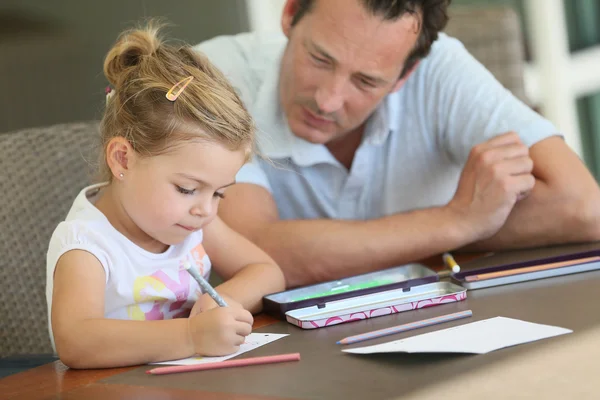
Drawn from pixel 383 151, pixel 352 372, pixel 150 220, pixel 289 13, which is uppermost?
pixel 289 13

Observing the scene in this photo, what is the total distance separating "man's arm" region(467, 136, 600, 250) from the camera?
1678 millimetres

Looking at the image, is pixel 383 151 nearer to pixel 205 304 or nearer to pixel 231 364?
pixel 205 304

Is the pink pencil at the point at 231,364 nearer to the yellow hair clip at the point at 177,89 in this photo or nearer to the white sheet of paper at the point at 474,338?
the white sheet of paper at the point at 474,338

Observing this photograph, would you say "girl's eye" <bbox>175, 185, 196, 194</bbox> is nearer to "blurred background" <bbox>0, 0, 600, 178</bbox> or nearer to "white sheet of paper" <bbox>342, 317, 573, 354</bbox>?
"white sheet of paper" <bbox>342, 317, 573, 354</bbox>

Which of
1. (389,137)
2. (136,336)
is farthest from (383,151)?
(136,336)

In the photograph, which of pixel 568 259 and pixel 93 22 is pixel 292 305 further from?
pixel 93 22

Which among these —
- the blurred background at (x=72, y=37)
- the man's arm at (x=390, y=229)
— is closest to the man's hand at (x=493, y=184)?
the man's arm at (x=390, y=229)

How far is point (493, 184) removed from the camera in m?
1.66

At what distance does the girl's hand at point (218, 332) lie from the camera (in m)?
1.05

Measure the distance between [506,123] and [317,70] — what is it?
16.8 inches

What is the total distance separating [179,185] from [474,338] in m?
0.44

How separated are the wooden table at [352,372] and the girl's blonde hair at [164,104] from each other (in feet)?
0.96

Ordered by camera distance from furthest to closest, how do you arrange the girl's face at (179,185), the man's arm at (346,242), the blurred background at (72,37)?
1. the blurred background at (72,37)
2. the man's arm at (346,242)
3. the girl's face at (179,185)

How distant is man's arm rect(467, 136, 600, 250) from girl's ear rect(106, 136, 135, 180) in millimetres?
805
